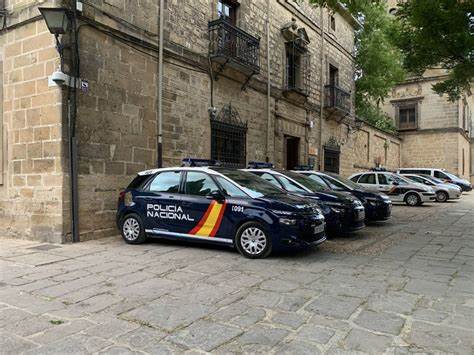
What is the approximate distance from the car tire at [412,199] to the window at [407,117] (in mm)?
21951

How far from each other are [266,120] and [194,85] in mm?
3868

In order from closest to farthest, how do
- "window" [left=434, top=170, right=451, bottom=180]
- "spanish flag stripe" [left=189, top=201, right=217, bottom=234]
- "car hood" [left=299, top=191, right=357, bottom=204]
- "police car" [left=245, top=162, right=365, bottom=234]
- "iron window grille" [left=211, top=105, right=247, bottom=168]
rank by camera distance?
"spanish flag stripe" [left=189, top=201, right=217, bottom=234], "police car" [left=245, top=162, right=365, bottom=234], "car hood" [left=299, top=191, right=357, bottom=204], "iron window grille" [left=211, top=105, right=247, bottom=168], "window" [left=434, top=170, right=451, bottom=180]

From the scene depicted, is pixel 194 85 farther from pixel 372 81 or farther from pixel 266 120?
pixel 372 81

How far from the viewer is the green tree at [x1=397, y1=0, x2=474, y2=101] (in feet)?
34.1

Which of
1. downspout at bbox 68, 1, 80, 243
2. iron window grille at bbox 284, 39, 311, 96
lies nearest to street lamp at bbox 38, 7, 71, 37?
downspout at bbox 68, 1, 80, 243

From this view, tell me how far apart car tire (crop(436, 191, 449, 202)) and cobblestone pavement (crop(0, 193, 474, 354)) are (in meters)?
13.7

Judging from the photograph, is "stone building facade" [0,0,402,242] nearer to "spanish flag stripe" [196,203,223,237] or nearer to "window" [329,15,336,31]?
"spanish flag stripe" [196,203,223,237]

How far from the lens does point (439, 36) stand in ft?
36.8

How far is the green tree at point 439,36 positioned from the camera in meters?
10.4

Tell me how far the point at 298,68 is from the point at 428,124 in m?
23.9


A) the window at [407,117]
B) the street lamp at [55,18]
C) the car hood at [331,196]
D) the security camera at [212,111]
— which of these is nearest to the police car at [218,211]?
the car hood at [331,196]

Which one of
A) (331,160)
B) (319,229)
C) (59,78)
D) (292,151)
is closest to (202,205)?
(319,229)

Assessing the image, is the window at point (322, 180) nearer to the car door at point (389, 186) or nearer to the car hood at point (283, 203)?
the car hood at point (283, 203)

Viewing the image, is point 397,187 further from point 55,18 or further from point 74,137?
point 55,18
